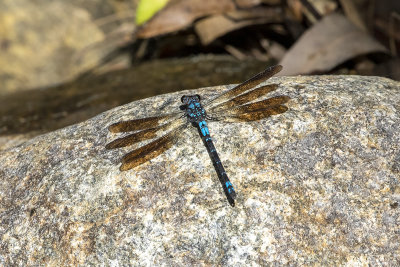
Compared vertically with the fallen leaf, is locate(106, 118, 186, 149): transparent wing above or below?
below

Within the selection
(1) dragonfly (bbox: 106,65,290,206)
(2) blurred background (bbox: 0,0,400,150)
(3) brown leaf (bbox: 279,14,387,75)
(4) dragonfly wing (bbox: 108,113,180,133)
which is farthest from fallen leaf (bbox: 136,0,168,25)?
(4) dragonfly wing (bbox: 108,113,180,133)

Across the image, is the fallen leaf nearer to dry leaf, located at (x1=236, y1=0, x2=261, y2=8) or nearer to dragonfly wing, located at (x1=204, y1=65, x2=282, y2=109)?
dry leaf, located at (x1=236, y1=0, x2=261, y2=8)

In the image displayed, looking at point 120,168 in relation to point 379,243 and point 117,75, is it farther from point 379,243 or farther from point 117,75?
point 117,75

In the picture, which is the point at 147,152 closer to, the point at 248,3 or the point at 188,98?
the point at 188,98

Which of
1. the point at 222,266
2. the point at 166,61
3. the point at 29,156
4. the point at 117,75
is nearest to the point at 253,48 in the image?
the point at 166,61

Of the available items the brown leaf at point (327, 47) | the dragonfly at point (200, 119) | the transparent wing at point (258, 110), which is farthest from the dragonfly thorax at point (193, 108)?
the brown leaf at point (327, 47)

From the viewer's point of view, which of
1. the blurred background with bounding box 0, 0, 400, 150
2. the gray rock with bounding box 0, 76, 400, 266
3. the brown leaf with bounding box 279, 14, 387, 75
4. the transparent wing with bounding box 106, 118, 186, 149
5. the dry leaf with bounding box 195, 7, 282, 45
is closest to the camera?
the gray rock with bounding box 0, 76, 400, 266
